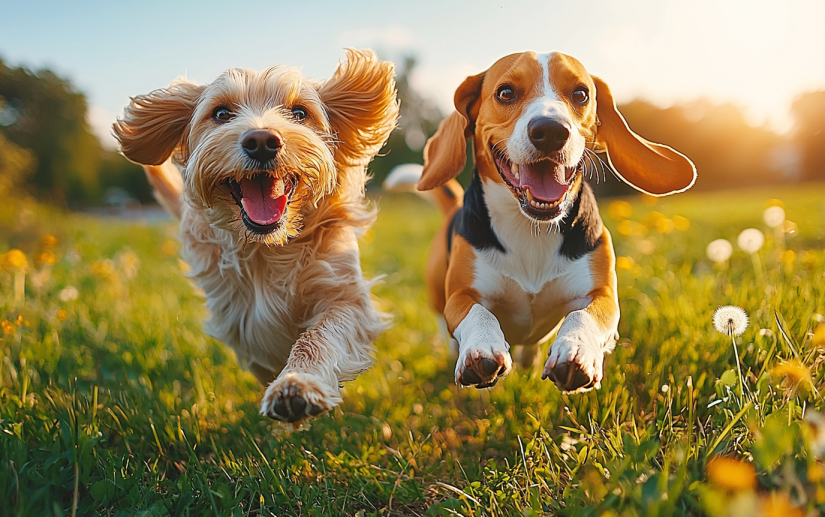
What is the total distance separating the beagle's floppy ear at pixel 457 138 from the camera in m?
2.89

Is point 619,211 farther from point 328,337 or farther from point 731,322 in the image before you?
point 328,337

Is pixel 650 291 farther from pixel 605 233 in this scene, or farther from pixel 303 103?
pixel 303 103

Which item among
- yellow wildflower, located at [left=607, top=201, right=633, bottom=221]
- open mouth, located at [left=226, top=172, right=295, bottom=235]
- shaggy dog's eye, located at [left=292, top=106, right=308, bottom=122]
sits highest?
shaggy dog's eye, located at [left=292, top=106, right=308, bottom=122]

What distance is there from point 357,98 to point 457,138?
69 cm

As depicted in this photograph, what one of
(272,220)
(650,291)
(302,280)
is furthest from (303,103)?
(650,291)

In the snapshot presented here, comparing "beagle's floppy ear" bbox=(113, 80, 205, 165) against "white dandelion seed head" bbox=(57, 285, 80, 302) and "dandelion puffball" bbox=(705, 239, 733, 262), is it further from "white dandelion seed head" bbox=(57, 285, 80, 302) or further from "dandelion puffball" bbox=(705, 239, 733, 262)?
"dandelion puffball" bbox=(705, 239, 733, 262)

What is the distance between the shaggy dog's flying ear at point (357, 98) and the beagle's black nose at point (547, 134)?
1213 mm

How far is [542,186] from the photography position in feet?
8.21

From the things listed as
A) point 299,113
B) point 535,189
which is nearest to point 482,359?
point 535,189

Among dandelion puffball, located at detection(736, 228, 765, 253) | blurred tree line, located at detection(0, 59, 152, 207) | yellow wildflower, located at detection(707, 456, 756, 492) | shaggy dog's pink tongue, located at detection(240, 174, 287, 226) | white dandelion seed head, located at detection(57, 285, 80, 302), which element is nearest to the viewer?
yellow wildflower, located at detection(707, 456, 756, 492)

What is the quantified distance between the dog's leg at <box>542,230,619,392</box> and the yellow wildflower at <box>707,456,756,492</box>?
443 mm

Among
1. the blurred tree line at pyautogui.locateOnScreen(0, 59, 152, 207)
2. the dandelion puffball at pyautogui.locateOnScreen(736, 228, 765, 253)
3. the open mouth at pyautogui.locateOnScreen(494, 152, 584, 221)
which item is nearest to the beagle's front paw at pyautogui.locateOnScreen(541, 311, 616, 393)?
the open mouth at pyautogui.locateOnScreen(494, 152, 584, 221)

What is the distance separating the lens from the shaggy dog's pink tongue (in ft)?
8.87

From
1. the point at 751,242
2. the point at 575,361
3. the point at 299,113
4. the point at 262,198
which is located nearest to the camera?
the point at 575,361
